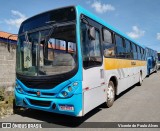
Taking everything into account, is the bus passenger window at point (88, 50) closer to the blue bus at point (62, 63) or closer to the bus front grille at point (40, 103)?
the blue bus at point (62, 63)

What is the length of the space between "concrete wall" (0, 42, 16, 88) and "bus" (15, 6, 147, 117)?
2796mm

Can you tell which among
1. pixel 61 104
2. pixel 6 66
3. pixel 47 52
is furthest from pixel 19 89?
pixel 6 66

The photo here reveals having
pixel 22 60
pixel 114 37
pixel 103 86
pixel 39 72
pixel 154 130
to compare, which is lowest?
pixel 154 130

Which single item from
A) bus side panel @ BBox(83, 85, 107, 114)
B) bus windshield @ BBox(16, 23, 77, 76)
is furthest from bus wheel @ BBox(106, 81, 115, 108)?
bus windshield @ BBox(16, 23, 77, 76)

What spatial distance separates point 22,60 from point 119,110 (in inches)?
139

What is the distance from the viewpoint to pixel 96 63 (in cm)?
559

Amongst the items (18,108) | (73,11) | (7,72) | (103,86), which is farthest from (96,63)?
(7,72)

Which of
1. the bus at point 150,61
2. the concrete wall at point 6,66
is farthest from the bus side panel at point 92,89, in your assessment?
the bus at point 150,61

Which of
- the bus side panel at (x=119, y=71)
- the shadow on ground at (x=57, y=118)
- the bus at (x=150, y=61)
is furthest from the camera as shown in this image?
the bus at (x=150, y=61)

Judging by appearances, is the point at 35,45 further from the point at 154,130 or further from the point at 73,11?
the point at 154,130

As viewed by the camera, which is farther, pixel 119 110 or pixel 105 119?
pixel 119 110

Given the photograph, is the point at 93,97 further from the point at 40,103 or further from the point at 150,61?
the point at 150,61

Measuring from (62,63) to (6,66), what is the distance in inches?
179

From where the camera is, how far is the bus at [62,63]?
472cm
